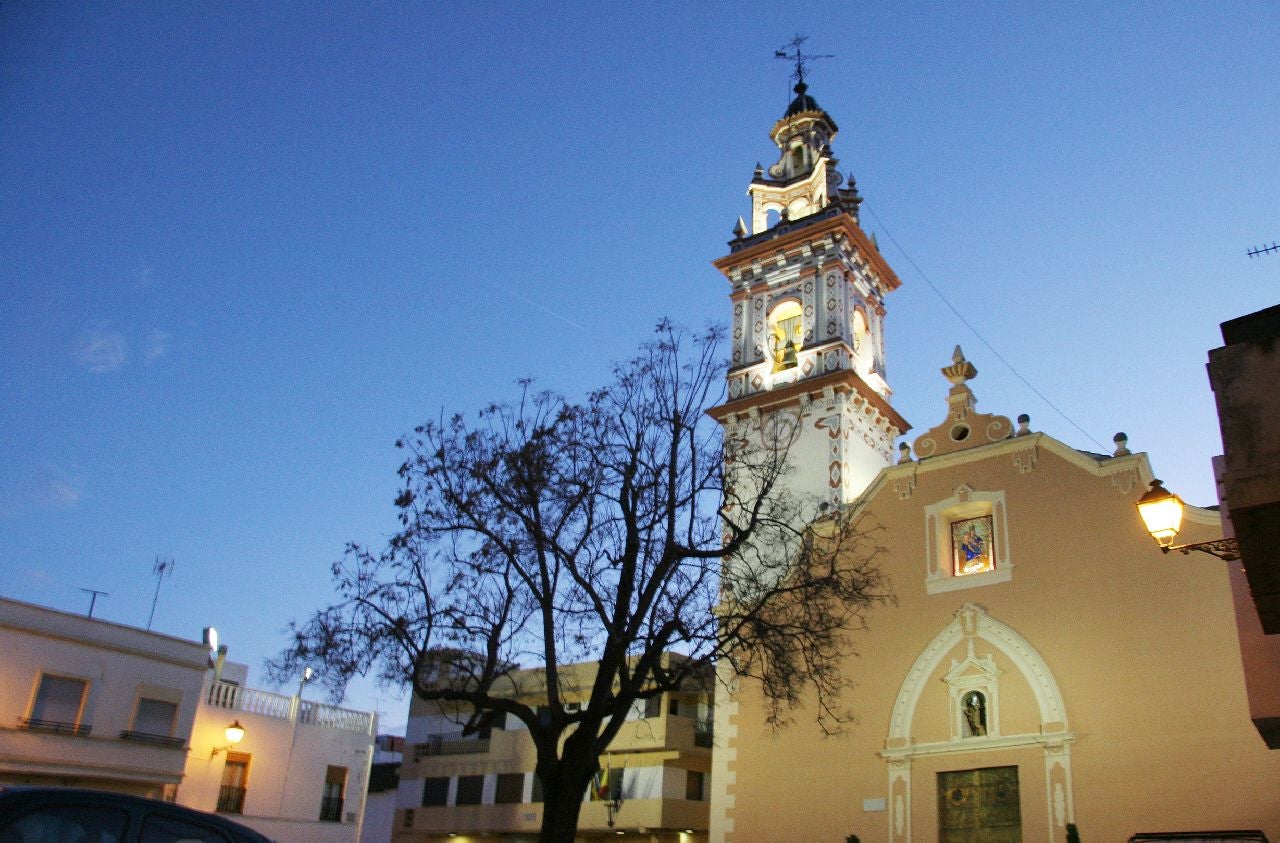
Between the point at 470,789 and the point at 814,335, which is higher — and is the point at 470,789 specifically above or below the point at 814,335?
below

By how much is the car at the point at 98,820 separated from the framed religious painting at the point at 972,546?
62.6 feet

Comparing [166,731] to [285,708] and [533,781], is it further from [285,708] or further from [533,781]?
[533,781]

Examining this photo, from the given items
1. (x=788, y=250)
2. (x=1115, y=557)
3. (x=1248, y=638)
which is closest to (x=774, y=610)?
(x=1115, y=557)

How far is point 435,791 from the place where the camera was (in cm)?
3697

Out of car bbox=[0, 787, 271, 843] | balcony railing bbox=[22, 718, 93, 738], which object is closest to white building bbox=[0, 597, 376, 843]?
balcony railing bbox=[22, 718, 93, 738]

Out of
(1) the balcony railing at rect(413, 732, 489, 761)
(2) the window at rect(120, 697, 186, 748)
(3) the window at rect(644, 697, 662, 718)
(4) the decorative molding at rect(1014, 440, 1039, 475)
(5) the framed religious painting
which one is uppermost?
(4) the decorative molding at rect(1014, 440, 1039, 475)

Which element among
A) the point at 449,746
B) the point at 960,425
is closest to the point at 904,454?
the point at 960,425

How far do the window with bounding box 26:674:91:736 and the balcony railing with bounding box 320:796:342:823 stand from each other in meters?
7.02

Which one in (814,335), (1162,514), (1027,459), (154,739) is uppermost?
(814,335)

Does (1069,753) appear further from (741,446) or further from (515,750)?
(515,750)

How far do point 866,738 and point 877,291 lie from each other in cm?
1674

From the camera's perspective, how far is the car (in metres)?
4.29

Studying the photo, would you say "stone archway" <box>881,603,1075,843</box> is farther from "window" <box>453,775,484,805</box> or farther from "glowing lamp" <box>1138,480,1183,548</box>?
"window" <box>453,775,484,805</box>

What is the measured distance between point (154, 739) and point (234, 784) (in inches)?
115
